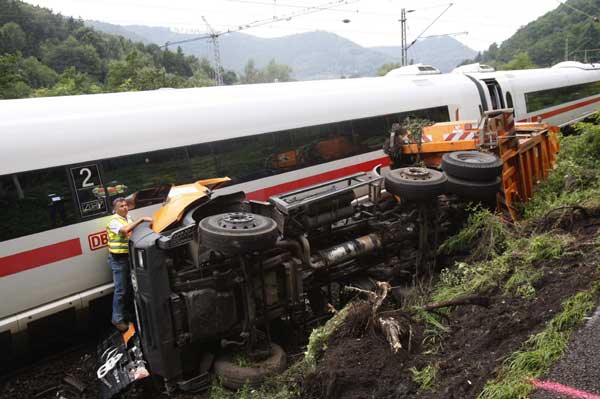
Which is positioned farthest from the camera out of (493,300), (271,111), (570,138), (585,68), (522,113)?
(585,68)

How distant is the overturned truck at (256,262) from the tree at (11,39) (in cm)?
5400

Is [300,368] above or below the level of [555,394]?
below

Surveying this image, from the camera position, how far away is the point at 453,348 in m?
3.44

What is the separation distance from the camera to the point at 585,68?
18531 mm

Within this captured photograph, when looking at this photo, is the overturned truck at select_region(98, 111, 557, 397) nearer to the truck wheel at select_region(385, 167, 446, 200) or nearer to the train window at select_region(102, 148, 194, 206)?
the truck wheel at select_region(385, 167, 446, 200)

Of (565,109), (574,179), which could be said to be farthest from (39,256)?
(565,109)

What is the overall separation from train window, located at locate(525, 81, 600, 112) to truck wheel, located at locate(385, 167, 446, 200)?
33.1 feet

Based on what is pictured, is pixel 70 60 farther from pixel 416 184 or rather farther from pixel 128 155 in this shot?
pixel 416 184

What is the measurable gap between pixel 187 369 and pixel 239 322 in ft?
2.03

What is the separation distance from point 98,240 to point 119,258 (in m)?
0.48

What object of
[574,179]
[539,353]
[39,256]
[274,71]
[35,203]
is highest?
[274,71]

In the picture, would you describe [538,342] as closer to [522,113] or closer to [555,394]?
[555,394]

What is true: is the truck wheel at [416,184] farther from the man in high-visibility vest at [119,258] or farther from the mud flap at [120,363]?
the mud flap at [120,363]

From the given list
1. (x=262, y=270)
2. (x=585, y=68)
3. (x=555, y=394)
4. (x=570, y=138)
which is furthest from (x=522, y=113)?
(x=555, y=394)
